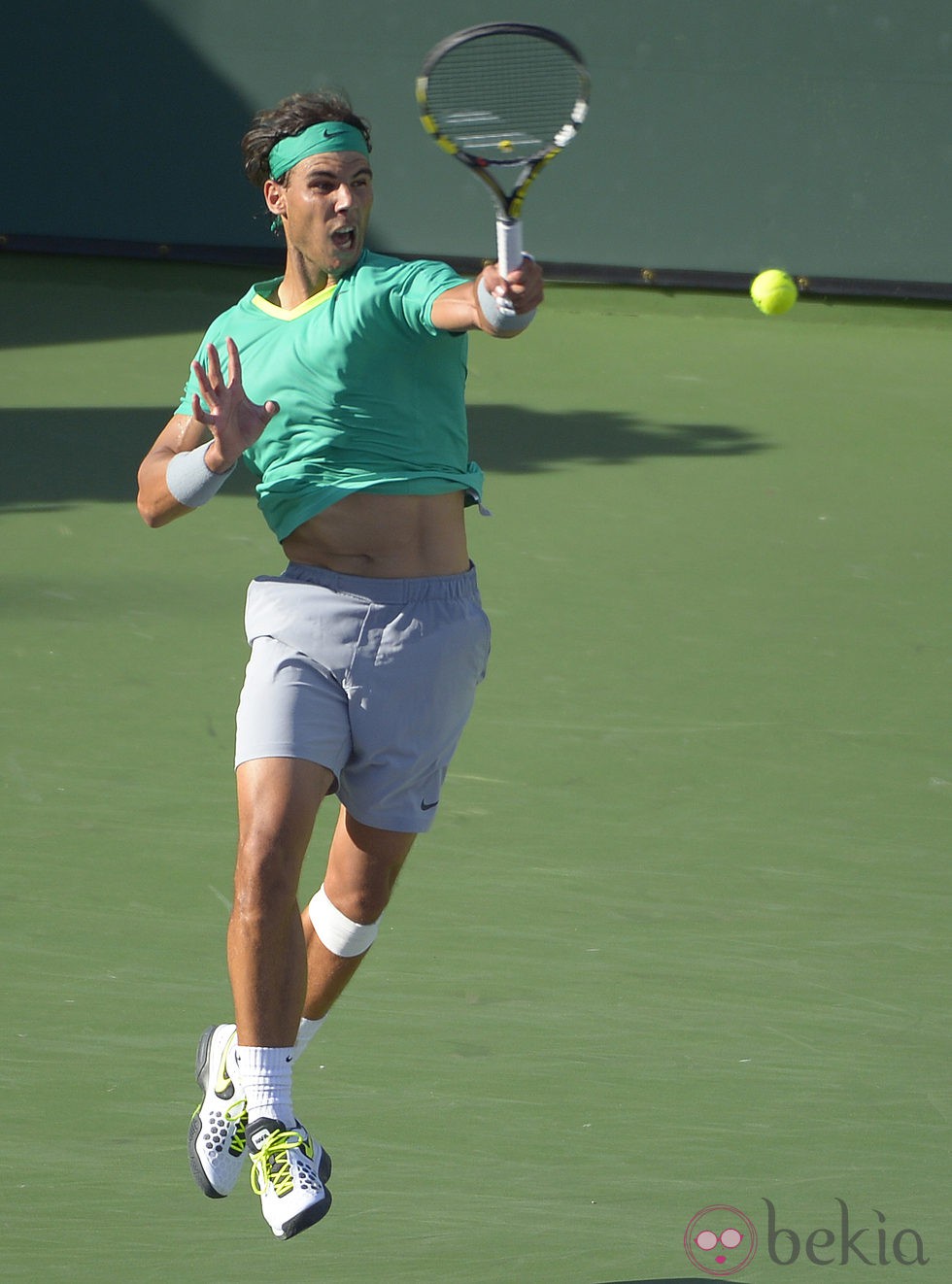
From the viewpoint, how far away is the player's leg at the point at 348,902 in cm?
396

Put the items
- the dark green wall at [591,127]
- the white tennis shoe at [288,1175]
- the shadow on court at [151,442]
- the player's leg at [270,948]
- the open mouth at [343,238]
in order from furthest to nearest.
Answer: the dark green wall at [591,127], the shadow on court at [151,442], the open mouth at [343,238], the player's leg at [270,948], the white tennis shoe at [288,1175]

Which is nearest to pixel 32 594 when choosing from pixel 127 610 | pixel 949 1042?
pixel 127 610

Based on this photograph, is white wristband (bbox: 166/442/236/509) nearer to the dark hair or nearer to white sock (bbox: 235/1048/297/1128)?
the dark hair

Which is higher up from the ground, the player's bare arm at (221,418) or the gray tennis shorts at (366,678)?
the player's bare arm at (221,418)

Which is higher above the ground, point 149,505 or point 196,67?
point 149,505

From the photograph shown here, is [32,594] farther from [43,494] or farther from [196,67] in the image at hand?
[196,67]

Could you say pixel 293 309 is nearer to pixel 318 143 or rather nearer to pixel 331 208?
pixel 331 208

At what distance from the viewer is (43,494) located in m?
8.32

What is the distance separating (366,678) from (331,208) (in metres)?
0.96

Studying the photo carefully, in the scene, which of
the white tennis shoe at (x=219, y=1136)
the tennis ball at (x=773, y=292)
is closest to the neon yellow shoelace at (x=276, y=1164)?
the white tennis shoe at (x=219, y=1136)

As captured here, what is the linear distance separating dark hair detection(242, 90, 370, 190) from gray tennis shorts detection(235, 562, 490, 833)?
0.90m

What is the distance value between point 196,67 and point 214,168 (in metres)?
0.66

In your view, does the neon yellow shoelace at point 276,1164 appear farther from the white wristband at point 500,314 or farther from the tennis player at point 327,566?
the white wristband at point 500,314

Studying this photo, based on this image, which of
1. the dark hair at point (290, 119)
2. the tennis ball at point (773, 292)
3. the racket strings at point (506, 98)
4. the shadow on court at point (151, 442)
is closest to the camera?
the dark hair at point (290, 119)
